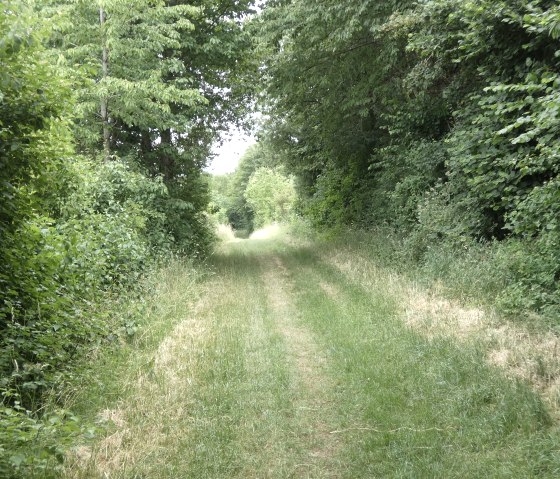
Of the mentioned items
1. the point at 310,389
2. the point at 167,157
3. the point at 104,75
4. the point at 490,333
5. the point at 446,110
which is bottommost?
the point at 310,389

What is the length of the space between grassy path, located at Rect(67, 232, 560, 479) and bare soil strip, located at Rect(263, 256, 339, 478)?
2 cm

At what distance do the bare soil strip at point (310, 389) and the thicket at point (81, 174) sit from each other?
89.4 inches

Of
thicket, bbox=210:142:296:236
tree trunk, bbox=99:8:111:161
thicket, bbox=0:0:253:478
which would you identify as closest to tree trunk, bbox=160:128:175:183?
thicket, bbox=0:0:253:478

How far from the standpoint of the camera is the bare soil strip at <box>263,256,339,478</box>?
14.3 feet

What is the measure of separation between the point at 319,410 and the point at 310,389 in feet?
1.92

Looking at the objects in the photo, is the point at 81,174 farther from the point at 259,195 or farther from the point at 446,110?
the point at 259,195

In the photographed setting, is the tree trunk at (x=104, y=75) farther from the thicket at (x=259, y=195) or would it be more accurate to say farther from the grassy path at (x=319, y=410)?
the thicket at (x=259, y=195)

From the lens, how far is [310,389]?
5.96 meters

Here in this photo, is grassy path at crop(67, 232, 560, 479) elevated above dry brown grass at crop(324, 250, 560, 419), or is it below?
below

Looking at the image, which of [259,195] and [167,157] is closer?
[167,157]

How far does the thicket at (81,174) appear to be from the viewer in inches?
181

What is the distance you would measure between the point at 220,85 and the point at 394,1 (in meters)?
7.41

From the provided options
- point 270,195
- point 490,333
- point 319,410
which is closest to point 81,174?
point 319,410

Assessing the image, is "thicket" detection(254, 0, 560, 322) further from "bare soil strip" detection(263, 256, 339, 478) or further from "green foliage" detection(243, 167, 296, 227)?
"green foliage" detection(243, 167, 296, 227)
